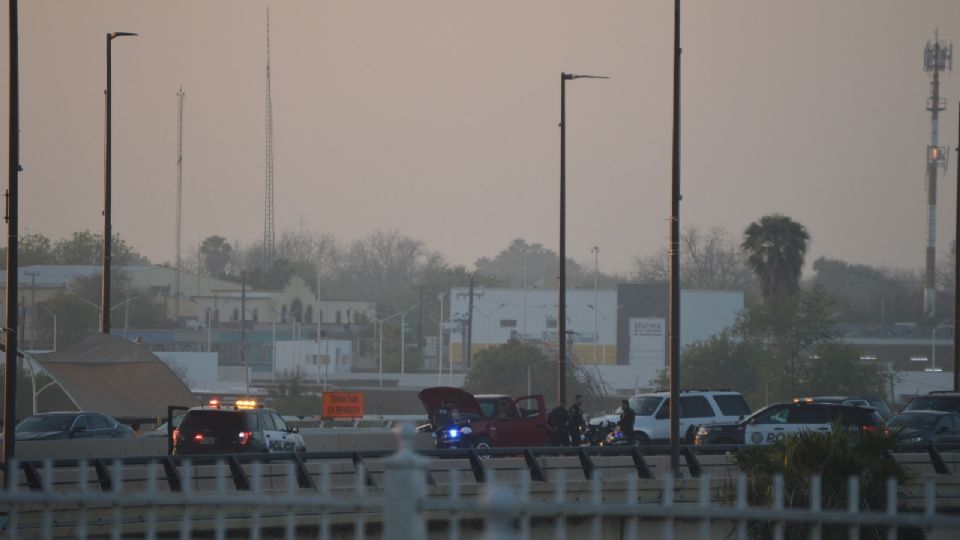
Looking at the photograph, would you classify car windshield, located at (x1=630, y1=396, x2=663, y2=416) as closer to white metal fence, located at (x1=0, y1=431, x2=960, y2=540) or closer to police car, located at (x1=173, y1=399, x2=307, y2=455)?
police car, located at (x1=173, y1=399, x2=307, y2=455)

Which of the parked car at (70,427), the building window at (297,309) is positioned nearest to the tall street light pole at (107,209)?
the parked car at (70,427)

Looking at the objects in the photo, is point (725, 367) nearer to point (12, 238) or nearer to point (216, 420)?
point (216, 420)

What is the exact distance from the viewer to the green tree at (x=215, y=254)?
181 meters

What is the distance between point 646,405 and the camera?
3550 cm

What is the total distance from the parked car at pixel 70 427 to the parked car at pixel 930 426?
1782cm

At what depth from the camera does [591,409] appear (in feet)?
256

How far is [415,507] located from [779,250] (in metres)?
74.6

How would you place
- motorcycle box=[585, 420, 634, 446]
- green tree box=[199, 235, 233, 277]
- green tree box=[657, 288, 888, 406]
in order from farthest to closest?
green tree box=[199, 235, 233, 277], green tree box=[657, 288, 888, 406], motorcycle box=[585, 420, 634, 446]

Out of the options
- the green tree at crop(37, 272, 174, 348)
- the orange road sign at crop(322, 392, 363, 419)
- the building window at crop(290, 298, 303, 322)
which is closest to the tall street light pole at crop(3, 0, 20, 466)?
the orange road sign at crop(322, 392, 363, 419)

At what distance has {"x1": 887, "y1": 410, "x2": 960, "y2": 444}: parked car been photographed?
3044cm

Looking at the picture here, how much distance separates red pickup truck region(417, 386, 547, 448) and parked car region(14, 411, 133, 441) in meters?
7.27

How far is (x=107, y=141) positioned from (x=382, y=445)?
11.4 metres

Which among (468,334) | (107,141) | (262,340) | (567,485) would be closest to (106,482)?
(567,485)

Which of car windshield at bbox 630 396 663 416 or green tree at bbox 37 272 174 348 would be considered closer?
car windshield at bbox 630 396 663 416
